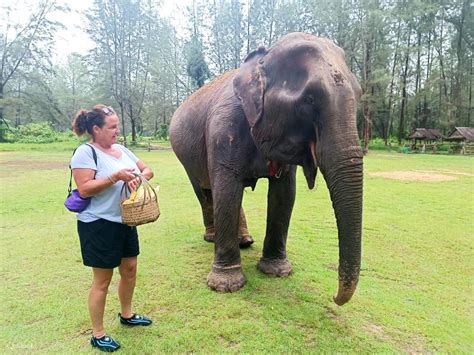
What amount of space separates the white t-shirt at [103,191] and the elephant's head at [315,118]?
41.5 inches

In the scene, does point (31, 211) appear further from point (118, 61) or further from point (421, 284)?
point (118, 61)

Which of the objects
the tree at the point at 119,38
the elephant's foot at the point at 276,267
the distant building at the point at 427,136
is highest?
the tree at the point at 119,38

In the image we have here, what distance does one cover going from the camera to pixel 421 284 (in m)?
3.49

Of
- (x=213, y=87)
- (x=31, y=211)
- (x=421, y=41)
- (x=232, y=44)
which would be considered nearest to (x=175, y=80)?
(x=232, y=44)

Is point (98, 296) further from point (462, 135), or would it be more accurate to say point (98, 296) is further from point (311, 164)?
point (462, 135)

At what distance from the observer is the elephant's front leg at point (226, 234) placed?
322cm

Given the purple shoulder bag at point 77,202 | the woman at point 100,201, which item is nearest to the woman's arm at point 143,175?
the woman at point 100,201

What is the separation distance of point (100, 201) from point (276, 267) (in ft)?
6.45

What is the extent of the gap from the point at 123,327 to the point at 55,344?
45 centimetres

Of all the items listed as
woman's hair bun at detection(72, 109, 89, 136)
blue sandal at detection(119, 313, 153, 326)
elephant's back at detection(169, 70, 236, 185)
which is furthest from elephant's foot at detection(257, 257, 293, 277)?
woman's hair bun at detection(72, 109, 89, 136)

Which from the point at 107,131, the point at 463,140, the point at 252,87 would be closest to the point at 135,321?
the point at 107,131

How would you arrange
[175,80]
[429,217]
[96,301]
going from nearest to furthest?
[96,301]
[429,217]
[175,80]

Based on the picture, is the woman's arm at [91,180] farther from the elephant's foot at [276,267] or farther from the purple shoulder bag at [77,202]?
the elephant's foot at [276,267]

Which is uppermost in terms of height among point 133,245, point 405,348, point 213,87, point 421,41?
point 421,41
